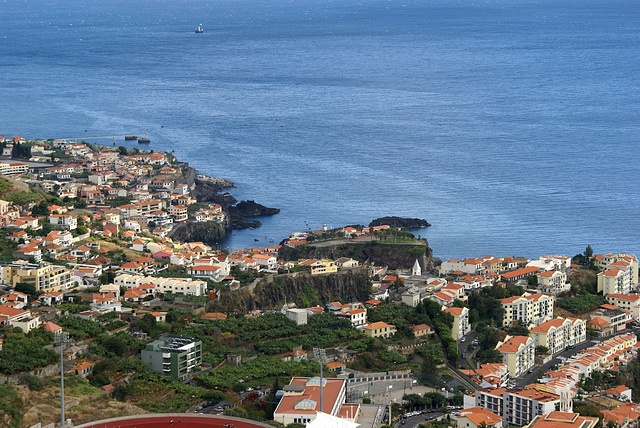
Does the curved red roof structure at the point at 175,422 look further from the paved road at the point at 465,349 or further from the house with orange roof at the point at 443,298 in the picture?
the house with orange roof at the point at 443,298

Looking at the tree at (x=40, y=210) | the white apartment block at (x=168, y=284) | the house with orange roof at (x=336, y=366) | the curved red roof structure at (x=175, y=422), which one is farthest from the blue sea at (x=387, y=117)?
the curved red roof structure at (x=175, y=422)

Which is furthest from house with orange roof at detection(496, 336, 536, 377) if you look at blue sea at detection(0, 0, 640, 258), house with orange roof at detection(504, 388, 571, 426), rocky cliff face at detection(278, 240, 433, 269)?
blue sea at detection(0, 0, 640, 258)

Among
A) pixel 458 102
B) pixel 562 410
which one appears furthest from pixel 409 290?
pixel 458 102

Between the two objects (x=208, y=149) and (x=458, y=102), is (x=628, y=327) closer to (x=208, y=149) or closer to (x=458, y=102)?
(x=208, y=149)

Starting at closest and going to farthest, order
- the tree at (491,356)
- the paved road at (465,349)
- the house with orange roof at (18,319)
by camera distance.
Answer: the house with orange roof at (18,319)
the tree at (491,356)
the paved road at (465,349)

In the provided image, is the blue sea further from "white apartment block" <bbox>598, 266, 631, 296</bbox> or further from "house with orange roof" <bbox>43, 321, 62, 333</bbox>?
"house with orange roof" <bbox>43, 321, 62, 333</bbox>

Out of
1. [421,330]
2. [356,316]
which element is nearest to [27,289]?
[356,316]
